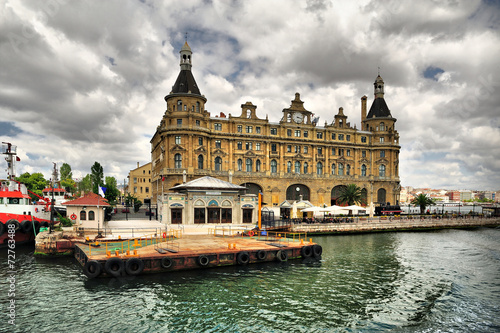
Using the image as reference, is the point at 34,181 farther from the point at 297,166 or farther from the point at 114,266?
the point at 114,266

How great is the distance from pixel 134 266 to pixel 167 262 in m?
2.71

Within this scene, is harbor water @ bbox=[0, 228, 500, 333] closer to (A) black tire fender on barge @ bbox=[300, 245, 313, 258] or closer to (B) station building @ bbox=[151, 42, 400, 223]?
(A) black tire fender on barge @ bbox=[300, 245, 313, 258]

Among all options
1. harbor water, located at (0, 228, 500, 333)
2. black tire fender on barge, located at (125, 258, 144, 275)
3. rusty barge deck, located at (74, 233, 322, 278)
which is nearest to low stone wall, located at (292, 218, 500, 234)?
rusty barge deck, located at (74, 233, 322, 278)

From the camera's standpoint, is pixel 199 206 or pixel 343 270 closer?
pixel 343 270

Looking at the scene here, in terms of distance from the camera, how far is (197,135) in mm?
70688

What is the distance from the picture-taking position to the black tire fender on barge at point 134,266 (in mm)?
26250

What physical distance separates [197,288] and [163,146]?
172 ft

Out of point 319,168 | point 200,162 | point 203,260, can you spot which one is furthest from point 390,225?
point 203,260

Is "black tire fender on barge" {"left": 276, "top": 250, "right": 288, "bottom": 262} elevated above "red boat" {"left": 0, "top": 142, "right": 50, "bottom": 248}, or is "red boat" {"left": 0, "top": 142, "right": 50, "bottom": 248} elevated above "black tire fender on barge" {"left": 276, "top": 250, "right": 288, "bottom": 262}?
"red boat" {"left": 0, "top": 142, "right": 50, "bottom": 248}

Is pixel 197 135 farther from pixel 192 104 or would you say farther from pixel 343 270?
pixel 343 270

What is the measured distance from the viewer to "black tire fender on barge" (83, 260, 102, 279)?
25422mm

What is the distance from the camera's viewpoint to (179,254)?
28.7 meters

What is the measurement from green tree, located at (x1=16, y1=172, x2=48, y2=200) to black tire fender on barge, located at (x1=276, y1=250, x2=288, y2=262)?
86.6 m

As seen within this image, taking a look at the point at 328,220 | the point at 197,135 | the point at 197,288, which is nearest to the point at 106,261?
the point at 197,288
